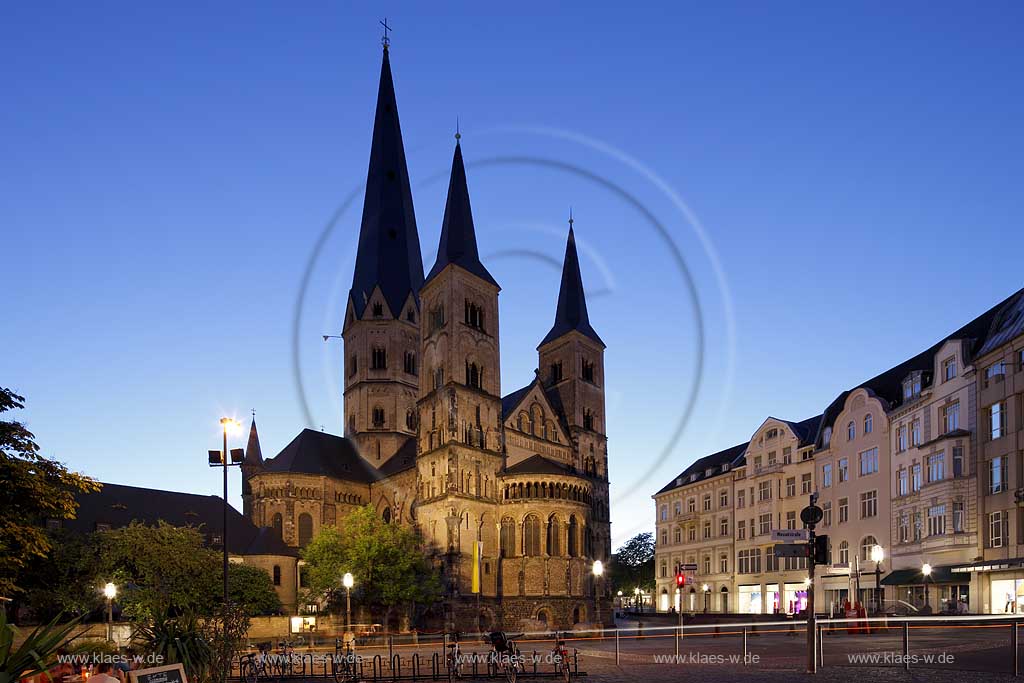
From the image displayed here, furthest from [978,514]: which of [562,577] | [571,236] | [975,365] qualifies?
[571,236]

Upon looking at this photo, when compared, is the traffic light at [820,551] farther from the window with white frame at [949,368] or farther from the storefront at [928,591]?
the window with white frame at [949,368]

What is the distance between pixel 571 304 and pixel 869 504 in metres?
41.8

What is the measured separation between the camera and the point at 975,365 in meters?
48.9

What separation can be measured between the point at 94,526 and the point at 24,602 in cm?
2444

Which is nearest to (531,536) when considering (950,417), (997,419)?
(950,417)

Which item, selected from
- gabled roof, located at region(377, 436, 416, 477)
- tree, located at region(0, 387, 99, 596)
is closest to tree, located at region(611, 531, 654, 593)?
gabled roof, located at region(377, 436, 416, 477)

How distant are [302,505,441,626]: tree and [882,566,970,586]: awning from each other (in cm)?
3366

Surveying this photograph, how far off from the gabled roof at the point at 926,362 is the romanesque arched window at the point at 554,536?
2253cm

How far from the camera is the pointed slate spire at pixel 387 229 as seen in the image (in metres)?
103

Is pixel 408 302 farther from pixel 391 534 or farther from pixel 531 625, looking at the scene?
pixel 531 625

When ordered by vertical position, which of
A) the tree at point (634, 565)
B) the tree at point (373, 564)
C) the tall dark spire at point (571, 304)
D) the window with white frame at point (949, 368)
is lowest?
the tree at point (634, 565)

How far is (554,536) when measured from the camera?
77.5 m

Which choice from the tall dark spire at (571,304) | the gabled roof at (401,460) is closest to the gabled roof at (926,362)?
the tall dark spire at (571,304)

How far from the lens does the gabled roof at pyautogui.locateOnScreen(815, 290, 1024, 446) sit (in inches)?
1962
